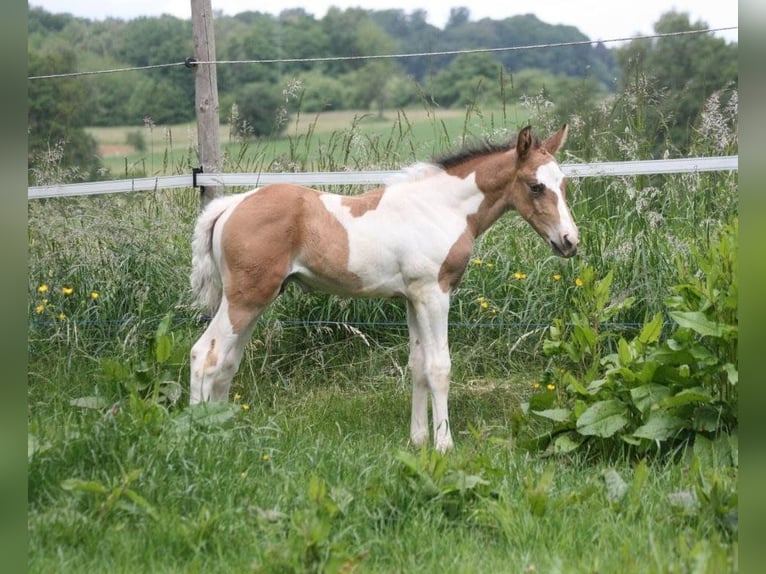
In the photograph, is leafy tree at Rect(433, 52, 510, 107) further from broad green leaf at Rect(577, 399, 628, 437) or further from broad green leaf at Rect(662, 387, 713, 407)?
broad green leaf at Rect(662, 387, 713, 407)

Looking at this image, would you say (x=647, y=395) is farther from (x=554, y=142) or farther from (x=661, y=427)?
(x=554, y=142)

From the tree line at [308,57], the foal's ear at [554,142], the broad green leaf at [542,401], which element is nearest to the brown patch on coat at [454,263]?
the foal's ear at [554,142]

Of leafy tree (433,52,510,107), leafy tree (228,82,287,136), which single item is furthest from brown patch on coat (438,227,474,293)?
leafy tree (228,82,287,136)

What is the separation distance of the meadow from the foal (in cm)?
31

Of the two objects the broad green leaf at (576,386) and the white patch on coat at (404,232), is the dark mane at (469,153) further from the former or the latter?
the broad green leaf at (576,386)

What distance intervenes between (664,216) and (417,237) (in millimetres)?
2592

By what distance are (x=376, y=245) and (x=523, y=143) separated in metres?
0.97

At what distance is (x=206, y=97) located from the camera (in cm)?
639

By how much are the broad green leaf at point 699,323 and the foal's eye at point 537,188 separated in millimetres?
1193

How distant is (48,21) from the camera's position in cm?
2644

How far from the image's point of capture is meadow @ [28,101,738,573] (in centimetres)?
342

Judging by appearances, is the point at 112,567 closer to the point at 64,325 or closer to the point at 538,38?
the point at 64,325

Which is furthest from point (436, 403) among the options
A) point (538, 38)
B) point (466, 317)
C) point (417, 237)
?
point (538, 38)

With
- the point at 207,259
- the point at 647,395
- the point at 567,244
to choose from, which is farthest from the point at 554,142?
the point at 207,259
